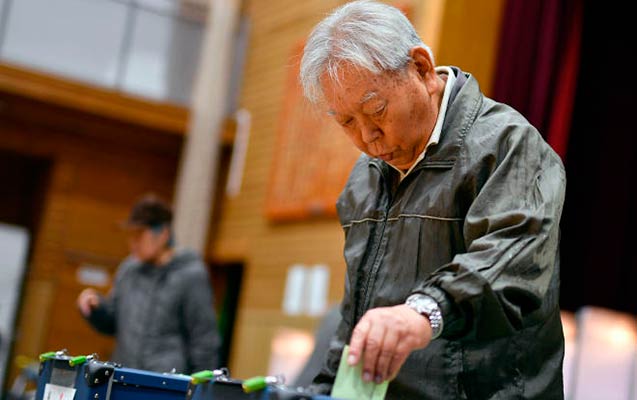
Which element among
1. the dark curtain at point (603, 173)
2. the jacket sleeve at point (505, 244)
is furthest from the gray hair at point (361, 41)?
the dark curtain at point (603, 173)

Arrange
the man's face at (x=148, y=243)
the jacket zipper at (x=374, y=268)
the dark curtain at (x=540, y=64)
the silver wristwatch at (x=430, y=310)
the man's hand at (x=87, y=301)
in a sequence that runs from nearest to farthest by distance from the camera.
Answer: the silver wristwatch at (x=430, y=310)
the jacket zipper at (x=374, y=268)
the man's hand at (x=87, y=301)
the man's face at (x=148, y=243)
the dark curtain at (x=540, y=64)

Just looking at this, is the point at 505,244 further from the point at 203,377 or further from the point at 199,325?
the point at 199,325

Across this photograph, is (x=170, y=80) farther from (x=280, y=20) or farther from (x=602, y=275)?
(x=602, y=275)

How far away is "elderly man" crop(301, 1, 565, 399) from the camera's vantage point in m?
1.92

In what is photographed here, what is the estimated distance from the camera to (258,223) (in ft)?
38.3

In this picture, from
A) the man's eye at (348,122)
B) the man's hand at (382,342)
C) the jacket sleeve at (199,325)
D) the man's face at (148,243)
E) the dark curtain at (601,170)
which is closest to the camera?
the man's hand at (382,342)

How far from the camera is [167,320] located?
5.40 meters

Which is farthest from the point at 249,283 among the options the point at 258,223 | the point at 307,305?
the point at 307,305

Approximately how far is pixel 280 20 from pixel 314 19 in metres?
1.04

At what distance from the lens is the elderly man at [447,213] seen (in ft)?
6.28

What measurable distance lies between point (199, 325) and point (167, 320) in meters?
0.17

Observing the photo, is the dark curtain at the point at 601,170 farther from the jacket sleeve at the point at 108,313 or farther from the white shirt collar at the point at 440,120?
the white shirt collar at the point at 440,120

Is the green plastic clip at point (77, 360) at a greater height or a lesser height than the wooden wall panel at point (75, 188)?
lesser

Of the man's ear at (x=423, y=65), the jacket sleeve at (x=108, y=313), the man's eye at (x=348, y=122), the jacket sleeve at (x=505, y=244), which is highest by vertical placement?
the man's ear at (x=423, y=65)
